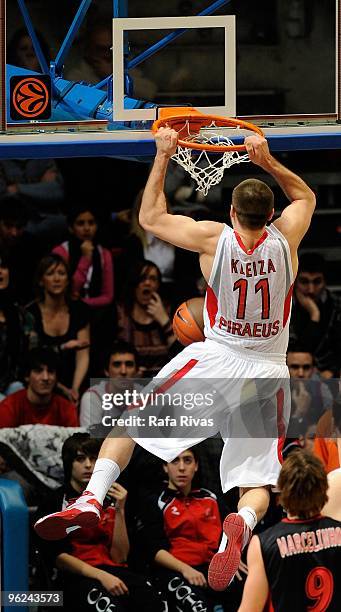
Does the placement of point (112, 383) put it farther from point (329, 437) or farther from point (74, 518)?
point (74, 518)

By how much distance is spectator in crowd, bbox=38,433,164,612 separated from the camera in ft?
28.7

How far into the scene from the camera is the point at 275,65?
10.9 m

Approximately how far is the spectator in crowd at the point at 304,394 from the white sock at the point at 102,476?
2025mm

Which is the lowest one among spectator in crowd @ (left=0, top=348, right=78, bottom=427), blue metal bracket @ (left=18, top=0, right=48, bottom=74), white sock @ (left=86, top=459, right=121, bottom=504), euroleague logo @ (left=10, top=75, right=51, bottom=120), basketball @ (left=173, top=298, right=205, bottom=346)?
white sock @ (left=86, top=459, right=121, bottom=504)

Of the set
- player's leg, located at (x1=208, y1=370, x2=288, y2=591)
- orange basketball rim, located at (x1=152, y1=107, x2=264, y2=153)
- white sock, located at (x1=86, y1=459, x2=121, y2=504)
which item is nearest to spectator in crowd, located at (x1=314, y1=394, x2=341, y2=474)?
player's leg, located at (x1=208, y1=370, x2=288, y2=591)

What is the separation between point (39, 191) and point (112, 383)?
171cm

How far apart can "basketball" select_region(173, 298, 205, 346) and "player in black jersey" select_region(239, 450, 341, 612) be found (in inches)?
54.3

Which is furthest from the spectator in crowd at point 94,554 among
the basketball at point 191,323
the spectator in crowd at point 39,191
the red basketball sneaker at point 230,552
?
the spectator in crowd at point 39,191

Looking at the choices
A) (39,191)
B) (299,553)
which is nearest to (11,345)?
(39,191)

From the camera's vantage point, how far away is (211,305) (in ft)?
24.6

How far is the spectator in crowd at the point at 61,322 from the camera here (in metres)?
9.70

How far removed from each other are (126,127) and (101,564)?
2.77m

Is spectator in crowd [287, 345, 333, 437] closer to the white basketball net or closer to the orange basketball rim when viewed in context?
the white basketball net

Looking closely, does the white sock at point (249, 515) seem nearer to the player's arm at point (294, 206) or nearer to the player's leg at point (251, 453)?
the player's leg at point (251, 453)
